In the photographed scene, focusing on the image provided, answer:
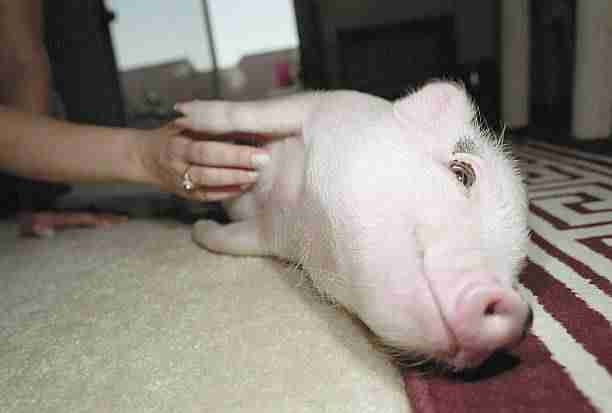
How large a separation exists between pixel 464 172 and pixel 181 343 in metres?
0.43

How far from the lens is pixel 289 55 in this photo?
4.83 m

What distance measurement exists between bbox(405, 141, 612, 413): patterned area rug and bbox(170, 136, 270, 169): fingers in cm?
48

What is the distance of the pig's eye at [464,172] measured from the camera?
64cm

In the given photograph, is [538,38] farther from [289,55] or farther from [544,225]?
[289,55]

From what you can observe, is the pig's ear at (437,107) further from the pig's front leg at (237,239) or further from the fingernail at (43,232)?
the fingernail at (43,232)

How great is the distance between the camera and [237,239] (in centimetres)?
102

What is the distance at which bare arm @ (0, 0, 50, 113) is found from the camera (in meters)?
1.62

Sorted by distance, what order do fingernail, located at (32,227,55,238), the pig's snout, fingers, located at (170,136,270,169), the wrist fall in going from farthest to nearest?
fingernail, located at (32,227,55,238) → the wrist → fingers, located at (170,136,270,169) → the pig's snout

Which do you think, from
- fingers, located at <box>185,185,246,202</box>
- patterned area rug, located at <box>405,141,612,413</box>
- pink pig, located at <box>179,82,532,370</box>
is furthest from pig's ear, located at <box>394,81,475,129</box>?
fingers, located at <box>185,185,246,202</box>

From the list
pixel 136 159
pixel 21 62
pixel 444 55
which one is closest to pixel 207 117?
pixel 136 159

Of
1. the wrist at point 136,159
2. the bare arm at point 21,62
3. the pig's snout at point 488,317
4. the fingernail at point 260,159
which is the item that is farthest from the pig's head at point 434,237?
the bare arm at point 21,62

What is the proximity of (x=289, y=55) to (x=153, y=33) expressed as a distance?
123 cm

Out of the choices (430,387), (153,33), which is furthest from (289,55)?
(430,387)

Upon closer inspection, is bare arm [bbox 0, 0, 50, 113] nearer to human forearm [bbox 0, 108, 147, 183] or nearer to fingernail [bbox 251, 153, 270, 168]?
human forearm [bbox 0, 108, 147, 183]
